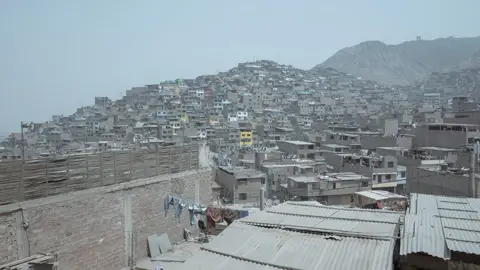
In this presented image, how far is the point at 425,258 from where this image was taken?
6.59 m

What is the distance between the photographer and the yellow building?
56.1 meters

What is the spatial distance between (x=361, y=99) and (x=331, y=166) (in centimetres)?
7715

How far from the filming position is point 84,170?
10758 millimetres

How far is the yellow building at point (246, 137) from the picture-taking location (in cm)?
5608

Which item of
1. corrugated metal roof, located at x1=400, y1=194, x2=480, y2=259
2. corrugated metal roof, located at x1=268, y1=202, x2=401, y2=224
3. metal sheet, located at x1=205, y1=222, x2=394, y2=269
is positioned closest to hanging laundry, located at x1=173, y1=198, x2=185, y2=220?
corrugated metal roof, located at x1=268, y1=202, x2=401, y2=224

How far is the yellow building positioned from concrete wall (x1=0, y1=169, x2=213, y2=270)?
41901mm

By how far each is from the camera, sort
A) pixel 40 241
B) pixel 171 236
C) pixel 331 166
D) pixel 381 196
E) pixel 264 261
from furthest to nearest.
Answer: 1. pixel 331 166
2. pixel 381 196
3. pixel 171 236
4. pixel 40 241
5. pixel 264 261

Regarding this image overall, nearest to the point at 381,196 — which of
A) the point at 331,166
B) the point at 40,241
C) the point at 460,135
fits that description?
the point at 40,241

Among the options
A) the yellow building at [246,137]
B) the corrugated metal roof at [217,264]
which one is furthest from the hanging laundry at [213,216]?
the yellow building at [246,137]

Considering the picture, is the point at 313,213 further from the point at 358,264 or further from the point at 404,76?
the point at 404,76

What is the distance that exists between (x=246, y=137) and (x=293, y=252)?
49.5 metres

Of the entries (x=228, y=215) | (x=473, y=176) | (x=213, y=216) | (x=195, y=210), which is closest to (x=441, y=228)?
(x=228, y=215)

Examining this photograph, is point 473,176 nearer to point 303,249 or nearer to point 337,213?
point 337,213

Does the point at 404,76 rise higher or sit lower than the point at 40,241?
higher
